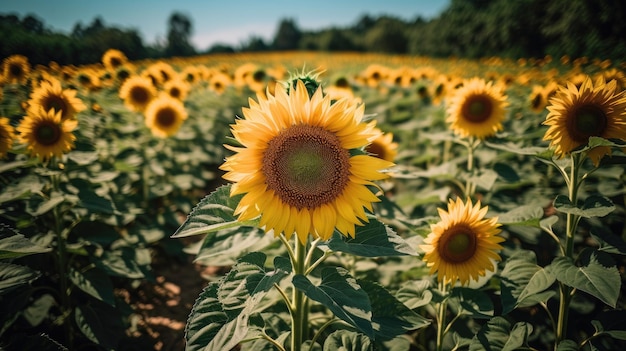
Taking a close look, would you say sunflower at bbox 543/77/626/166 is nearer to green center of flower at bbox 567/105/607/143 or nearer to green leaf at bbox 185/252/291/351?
green center of flower at bbox 567/105/607/143

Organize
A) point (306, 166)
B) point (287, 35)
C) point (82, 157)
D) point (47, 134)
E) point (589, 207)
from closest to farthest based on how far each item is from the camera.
A: point (306, 166)
point (589, 207)
point (47, 134)
point (82, 157)
point (287, 35)

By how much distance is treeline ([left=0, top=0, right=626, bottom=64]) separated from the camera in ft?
16.3

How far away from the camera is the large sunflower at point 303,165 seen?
4.33ft

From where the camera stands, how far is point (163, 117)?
14.4 feet

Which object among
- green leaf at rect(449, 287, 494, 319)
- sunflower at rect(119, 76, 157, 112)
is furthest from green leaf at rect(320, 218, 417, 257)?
sunflower at rect(119, 76, 157, 112)

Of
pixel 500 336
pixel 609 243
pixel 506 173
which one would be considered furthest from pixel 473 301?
pixel 506 173

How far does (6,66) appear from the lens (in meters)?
5.05

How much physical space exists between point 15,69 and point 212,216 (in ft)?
19.8

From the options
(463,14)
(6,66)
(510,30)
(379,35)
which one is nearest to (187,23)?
(379,35)

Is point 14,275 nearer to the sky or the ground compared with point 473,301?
nearer to the sky

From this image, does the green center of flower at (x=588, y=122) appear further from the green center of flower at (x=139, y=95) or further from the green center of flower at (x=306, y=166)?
the green center of flower at (x=139, y=95)

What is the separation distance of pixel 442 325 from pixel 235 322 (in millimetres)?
1405

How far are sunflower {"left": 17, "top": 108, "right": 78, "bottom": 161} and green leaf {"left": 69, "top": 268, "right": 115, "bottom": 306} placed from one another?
0.98 meters

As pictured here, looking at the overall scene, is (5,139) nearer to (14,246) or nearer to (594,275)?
(14,246)
